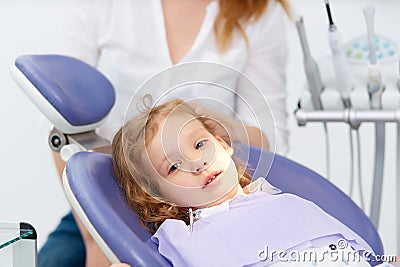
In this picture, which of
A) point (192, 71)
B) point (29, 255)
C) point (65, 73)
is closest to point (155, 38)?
point (65, 73)

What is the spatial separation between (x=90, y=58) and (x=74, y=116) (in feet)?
1.43

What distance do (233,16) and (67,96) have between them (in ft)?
1.72

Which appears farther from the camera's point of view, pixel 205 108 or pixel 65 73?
pixel 65 73

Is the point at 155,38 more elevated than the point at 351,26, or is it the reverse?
the point at 155,38

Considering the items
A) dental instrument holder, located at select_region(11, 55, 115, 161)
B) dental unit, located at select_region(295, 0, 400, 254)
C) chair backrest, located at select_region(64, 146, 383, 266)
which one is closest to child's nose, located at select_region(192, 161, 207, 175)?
chair backrest, located at select_region(64, 146, 383, 266)

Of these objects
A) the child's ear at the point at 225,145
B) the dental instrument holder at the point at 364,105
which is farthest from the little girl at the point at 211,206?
the dental instrument holder at the point at 364,105

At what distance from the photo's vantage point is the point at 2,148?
2.12 m

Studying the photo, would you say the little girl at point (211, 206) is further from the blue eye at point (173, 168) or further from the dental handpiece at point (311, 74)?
the dental handpiece at point (311, 74)

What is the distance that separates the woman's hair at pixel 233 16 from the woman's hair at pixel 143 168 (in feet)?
1.84

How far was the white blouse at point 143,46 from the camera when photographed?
1552mm

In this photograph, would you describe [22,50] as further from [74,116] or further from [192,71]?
[192,71]
